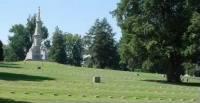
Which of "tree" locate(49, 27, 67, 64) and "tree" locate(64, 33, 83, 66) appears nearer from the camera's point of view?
"tree" locate(49, 27, 67, 64)

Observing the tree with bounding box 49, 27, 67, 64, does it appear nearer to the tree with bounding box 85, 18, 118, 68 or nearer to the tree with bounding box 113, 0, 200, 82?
the tree with bounding box 85, 18, 118, 68

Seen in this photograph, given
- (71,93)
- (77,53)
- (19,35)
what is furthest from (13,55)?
(71,93)

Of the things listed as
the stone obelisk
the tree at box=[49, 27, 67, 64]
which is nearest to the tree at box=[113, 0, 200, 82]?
the stone obelisk

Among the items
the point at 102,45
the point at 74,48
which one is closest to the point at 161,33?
the point at 102,45

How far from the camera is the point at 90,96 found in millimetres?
29688

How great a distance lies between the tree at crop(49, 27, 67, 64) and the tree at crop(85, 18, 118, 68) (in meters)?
8.82

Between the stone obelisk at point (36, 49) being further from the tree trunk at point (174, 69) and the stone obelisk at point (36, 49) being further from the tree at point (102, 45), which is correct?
the tree trunk at point (174, 69)

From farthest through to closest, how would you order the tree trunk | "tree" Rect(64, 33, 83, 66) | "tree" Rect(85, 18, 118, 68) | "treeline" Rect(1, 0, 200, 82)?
"tree" Rect(64, 33, 83, 66) → "tree" Rect(85, 18, 118, 68) → the tree trunk → "treeline" Rect(1, 0, 200, 82)

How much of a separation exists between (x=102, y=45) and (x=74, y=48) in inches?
1119

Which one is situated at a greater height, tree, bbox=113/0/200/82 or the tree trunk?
tree, bbox=113/0/200/82

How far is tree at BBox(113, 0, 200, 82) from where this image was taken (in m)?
56.0

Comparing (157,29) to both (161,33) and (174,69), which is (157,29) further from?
(174,69)

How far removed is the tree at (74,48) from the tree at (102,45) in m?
13.9

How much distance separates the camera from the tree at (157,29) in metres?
56.0
